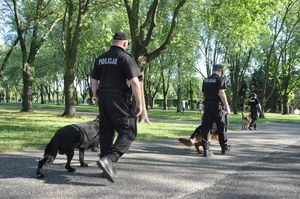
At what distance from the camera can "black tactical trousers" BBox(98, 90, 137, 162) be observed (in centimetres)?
673

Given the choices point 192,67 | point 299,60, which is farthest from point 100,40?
point 299,60

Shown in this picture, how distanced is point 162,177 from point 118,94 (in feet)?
5.41

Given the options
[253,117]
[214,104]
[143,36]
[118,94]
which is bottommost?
[253,117]

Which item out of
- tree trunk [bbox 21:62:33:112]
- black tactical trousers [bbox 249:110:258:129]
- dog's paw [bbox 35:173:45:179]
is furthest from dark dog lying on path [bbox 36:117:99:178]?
tree trunk [bbox 21:62:33:112]

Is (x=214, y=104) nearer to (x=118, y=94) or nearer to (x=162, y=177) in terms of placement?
(x=162, y=177)

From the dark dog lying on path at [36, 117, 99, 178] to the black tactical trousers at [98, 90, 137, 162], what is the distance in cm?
61

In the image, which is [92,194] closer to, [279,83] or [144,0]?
[144,0]

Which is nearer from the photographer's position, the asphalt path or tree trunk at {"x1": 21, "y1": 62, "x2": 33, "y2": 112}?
the asphalt path

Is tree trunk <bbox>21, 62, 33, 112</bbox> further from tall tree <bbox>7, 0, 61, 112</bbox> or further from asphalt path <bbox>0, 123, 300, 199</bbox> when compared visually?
asphalt path <bbox>0, 123, 300, 199</bbox>

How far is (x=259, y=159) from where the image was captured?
10.1 meters

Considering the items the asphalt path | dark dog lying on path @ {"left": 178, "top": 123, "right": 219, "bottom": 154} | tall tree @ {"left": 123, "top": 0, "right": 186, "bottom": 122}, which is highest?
tall tree @ {"left": 123, "top": 0, "right": 186, "bottom": 122}

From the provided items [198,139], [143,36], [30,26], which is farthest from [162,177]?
[30,26]

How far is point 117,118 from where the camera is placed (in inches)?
266

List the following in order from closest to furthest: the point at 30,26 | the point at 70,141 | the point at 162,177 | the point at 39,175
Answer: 1. the point at 39,175
2. the point at 70,141
3. the point at 162,177
4. the point at 30,26
